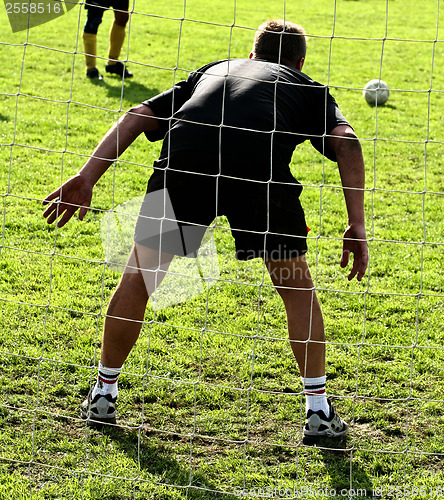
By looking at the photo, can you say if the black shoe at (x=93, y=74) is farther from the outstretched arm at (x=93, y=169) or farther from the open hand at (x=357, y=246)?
the open hand at (x=357, y=246)

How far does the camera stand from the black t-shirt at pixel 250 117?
287cm

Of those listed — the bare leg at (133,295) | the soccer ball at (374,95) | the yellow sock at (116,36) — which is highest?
the yellow sock at (116,36)

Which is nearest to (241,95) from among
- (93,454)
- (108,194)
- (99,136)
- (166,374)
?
(166,374)

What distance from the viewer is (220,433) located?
3047 mm

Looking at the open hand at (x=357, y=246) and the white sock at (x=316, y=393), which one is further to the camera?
the white sock at (x=316, y=393)

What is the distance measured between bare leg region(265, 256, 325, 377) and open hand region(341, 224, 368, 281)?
192 mm

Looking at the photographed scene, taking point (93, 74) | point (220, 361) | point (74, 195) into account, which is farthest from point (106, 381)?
point (93, 74)

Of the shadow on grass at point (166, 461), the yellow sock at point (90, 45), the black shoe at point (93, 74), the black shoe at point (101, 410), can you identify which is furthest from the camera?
the black shoe at point (93, 74)

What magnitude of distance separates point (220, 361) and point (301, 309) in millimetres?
753

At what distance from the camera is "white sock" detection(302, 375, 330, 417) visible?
3018mm

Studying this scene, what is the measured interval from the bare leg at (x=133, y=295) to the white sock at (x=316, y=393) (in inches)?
31.4

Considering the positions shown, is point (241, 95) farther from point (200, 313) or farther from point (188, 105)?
point (200, 313)

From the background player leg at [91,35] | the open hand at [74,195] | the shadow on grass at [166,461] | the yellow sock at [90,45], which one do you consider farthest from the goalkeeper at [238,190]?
the yellow sock at [90,45]

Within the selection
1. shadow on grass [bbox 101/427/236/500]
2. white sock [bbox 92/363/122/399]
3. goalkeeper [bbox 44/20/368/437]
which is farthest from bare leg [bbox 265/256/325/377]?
white sock [bbox 92/363/122/399]
